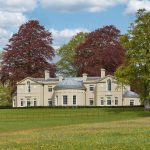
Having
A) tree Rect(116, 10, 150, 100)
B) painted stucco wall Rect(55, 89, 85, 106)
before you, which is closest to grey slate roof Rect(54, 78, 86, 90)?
painted stucco wall Rect(55, 89, 85, 106)

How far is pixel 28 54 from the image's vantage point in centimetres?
9644

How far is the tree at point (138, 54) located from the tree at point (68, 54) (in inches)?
2127

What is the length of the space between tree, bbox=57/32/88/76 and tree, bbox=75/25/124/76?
13833mm

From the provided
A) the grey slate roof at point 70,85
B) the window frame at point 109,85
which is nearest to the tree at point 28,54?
the grey slate roof at point 70,85

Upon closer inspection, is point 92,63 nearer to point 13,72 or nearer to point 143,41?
point 13,72

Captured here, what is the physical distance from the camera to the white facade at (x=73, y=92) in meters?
85.8

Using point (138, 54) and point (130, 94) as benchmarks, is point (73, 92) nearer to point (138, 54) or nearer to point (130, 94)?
point (130, 94)

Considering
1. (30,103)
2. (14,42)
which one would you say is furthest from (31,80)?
(14,42)

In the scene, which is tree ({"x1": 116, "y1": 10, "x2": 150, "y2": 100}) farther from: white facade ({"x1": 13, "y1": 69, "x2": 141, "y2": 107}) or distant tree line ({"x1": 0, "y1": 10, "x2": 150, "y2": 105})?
distant tree line ({"x1": 0, "y1": 10, "x2": 150, "y2": 105})

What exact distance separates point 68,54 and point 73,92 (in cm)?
3247

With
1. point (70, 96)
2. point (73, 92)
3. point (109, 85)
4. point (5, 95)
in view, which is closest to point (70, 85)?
point (73, 92)

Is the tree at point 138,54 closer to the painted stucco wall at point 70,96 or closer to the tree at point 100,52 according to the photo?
the painted stucco wall at point 70,96

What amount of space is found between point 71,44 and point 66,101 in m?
34.4

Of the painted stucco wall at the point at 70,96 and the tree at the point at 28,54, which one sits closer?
the painted stucco wall at the point at 70,96
